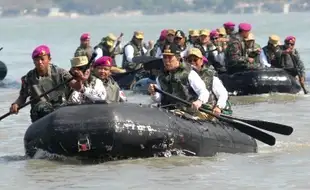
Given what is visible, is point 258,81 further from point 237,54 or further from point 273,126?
point 273,126

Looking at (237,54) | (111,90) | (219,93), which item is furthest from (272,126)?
(237,54)

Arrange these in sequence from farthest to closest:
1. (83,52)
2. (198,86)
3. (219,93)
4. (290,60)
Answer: (83,52) → (290,60) → (219,93) → (198,86)

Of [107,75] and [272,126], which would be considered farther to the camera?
[272,126]

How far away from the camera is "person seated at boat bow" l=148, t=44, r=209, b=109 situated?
47.5 feet

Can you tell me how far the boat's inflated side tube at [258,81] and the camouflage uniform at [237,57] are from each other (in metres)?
0.15

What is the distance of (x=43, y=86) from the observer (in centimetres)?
1445

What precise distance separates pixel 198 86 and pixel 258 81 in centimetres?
937

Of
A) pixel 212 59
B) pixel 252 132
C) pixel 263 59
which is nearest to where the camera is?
pixel 252 132

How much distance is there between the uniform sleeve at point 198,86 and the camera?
47.5 feet

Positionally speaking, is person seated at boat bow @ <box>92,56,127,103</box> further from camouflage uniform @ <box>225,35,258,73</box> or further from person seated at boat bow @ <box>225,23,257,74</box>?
camouflage uniform @ <box>225,35,258,73</box>

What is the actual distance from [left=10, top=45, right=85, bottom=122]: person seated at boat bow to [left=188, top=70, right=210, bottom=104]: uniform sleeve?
1483 millimetres

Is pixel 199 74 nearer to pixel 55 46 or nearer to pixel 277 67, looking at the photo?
pixel 277 67

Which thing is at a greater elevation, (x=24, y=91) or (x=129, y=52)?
(x=24, y=91)

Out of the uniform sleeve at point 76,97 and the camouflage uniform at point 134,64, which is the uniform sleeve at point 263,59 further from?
the uniform sleeve at point 76,97
